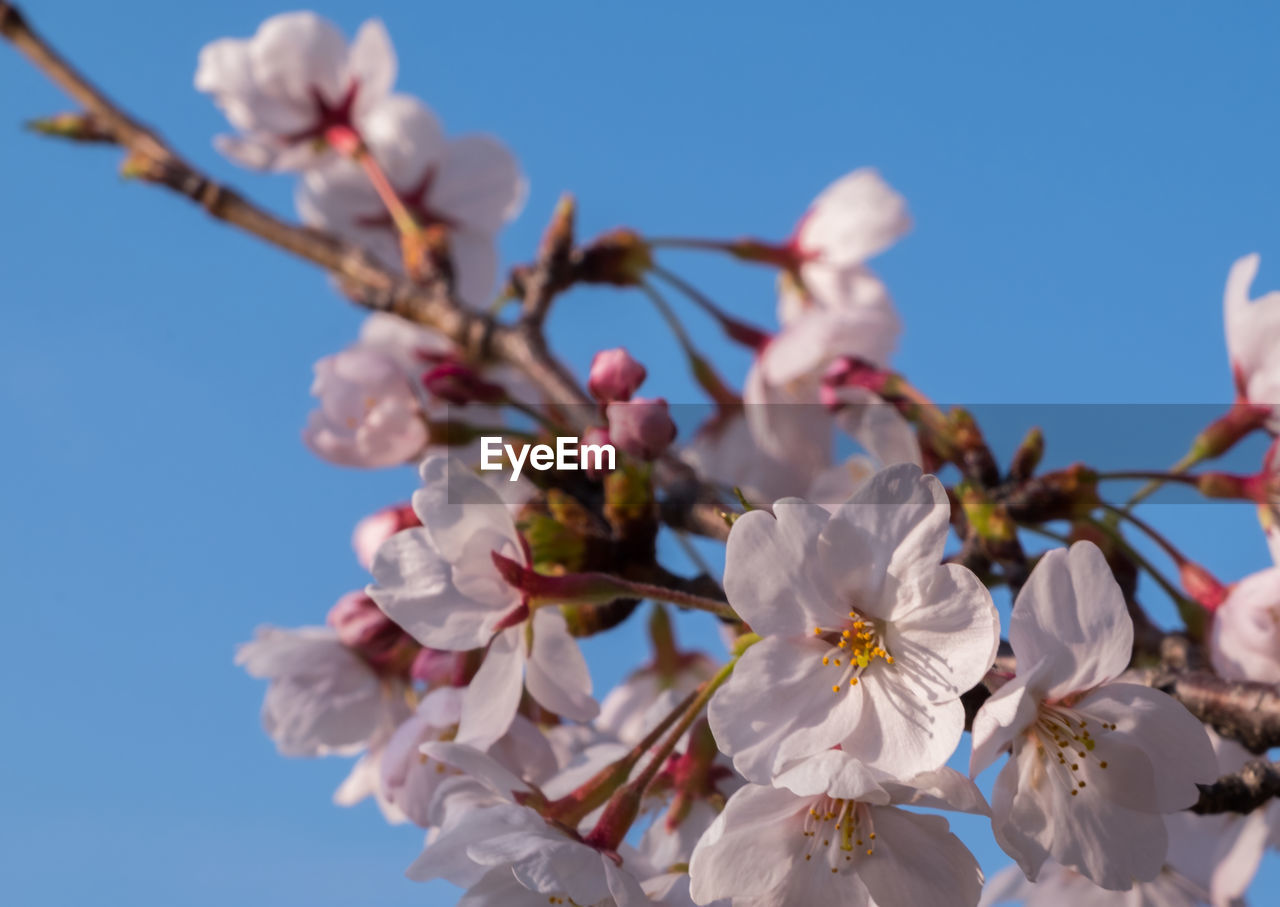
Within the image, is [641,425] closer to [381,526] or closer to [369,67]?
[381,526]

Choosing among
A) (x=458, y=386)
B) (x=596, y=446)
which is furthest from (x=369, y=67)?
(x=596, y=446)

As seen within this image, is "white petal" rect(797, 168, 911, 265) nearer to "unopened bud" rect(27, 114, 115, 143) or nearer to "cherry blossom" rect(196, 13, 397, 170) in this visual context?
"cherry blossom" rect(196, 13, 397, 170)

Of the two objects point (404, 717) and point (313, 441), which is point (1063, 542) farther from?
point (313, 441)

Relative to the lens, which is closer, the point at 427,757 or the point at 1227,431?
the point at 427,757

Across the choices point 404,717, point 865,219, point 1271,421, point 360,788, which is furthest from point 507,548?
point 865,219

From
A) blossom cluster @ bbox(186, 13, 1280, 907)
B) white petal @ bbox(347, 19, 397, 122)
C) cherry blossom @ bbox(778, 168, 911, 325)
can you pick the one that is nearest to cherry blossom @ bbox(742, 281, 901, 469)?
blossom cluster @ bbox(186, 13, 1280, 907)

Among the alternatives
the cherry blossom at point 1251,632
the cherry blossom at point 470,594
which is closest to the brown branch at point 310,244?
the cherry blossom at point 470,594
